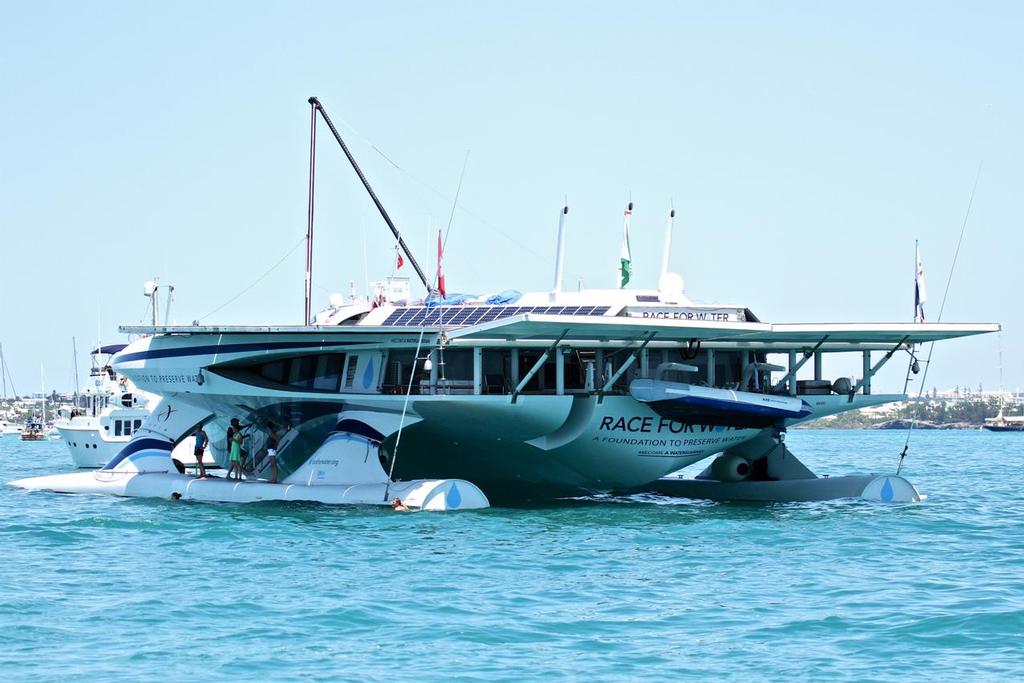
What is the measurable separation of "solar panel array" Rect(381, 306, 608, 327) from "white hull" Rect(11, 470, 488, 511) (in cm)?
331

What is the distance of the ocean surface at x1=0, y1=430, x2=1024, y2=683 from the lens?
12883mm

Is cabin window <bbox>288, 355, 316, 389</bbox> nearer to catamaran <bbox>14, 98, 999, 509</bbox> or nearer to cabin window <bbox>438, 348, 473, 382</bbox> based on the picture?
catamaran <bbox>14, 98, 999, 509</bbox>

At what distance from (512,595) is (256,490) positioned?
13021mm

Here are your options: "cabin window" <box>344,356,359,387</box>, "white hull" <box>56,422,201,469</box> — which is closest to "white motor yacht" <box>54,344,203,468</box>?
"white hull" <box>56,422,201,469</box>

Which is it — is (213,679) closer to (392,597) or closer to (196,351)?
(392,597)

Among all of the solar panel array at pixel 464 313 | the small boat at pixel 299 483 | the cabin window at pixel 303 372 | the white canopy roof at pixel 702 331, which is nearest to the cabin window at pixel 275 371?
the cabin window at pixel 303 372

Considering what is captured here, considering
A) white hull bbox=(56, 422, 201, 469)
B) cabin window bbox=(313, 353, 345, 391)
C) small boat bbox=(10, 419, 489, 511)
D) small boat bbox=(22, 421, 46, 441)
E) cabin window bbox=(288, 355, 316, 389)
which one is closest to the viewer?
small boat bbox=(10, 419, 489, 511)

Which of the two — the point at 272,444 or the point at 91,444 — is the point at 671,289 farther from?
the point at 91,444

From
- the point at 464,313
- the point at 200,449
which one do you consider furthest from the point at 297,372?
the point at 464,313

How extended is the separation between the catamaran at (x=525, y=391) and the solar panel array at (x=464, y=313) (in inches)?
1.9

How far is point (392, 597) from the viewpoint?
643 inches

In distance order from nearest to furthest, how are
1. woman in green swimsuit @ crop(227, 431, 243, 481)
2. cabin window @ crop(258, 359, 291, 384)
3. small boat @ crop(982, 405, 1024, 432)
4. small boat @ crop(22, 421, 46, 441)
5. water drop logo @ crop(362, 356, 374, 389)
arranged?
water drop logo @ crop(362, 356, 374, 389) → cabin window @ crop(258, 359, 291, 384) → woman in green swimsuit @ crop(227, 431, 243, 481) → small boat @ crop(22, 421, 46, 441) → small boat @ crop(982, 405, 1024, 432)

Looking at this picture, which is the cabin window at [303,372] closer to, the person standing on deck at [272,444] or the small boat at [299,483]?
the person standing on deck at [272,444]

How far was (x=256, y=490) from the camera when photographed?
28.4 metres
